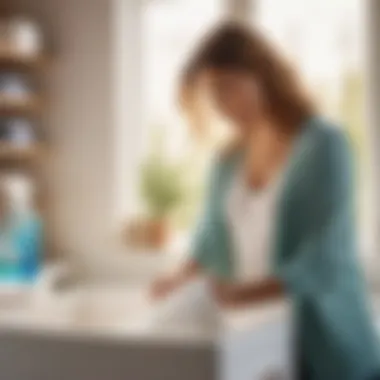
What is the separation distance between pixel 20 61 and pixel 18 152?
28cm

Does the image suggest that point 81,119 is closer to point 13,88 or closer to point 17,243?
point 13,88

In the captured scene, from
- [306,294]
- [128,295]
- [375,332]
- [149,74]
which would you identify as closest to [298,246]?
[306,294]

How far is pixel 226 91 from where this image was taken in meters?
2.07

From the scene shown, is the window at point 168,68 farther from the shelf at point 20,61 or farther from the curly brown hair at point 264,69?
the curly brown hair at point 264,69

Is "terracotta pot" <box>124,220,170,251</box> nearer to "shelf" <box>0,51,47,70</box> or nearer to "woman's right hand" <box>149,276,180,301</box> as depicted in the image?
"woman's right hand" <box>149,276,180,301</box>

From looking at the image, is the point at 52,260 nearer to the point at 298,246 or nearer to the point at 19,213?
the point at 19,213

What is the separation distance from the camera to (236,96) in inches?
81.7

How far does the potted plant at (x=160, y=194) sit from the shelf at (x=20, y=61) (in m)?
0.44

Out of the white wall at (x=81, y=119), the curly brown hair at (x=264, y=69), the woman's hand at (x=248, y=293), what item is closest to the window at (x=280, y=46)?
the white wall at (x=81, y=119)

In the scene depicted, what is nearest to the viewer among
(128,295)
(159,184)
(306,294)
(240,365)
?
(240,365)

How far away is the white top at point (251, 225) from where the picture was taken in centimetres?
201

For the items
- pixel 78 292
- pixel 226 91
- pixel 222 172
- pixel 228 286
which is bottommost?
pixel 78 292

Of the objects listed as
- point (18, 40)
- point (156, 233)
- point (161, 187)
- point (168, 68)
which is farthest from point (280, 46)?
point (18, 40)

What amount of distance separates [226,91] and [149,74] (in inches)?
24.3
